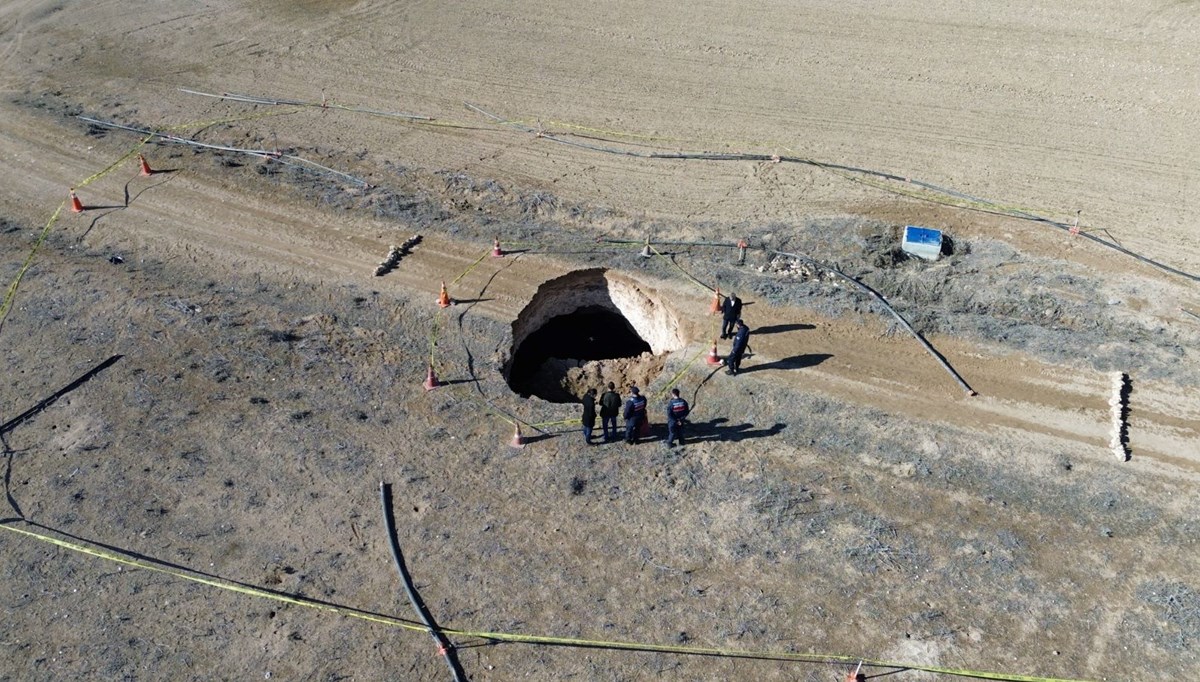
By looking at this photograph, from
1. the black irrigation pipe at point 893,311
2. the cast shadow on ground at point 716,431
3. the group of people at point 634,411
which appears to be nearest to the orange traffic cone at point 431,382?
the group of people at point 634,411

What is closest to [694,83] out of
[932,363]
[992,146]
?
[992,146]

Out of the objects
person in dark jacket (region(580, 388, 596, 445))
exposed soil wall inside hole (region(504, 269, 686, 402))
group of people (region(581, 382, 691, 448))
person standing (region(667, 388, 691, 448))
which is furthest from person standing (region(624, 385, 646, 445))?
exposed soil wall inside hole (region(504, 269, 686, 402))

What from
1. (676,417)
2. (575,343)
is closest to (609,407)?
(676,417)

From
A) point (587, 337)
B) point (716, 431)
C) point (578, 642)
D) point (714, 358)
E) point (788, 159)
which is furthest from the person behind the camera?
point (788, 159)

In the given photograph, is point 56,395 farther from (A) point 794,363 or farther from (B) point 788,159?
(B) point 788,159

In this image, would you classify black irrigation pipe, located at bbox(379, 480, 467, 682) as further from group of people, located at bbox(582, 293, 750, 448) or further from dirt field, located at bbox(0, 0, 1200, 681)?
group of people, located at bbox(582, 293, 750, 448)

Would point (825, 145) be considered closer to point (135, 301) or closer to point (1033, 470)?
point (1033, 470)

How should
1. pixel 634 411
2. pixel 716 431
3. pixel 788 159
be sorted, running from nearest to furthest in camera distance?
pixel 634 411
pixel 716 431
pixel 788 159
